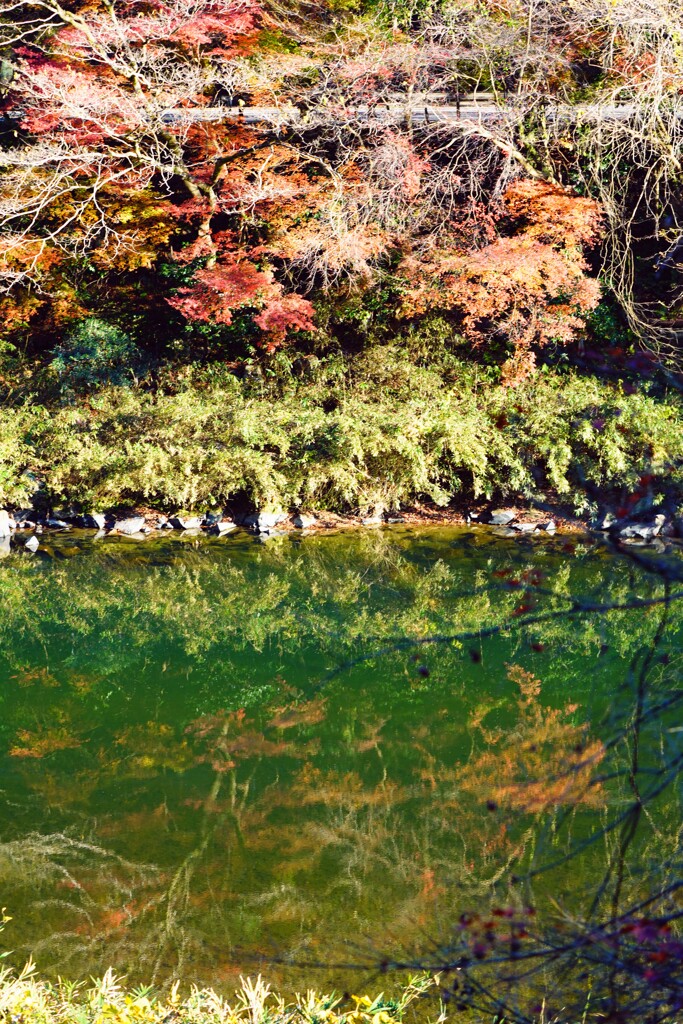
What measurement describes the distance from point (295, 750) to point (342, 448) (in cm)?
404

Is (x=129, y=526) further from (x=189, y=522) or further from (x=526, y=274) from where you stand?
(x=526, y=274)

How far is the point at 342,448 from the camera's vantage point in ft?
27.7

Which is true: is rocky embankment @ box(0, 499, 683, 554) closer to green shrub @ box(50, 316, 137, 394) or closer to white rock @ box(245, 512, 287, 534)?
white rock @ box(245, 512, 287, 534)

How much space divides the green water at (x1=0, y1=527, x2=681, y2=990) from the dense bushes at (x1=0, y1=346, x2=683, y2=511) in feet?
2.61

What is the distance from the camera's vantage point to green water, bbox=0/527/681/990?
11.3 feet

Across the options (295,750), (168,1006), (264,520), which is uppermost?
(168,1006)

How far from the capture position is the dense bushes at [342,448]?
27.1ft

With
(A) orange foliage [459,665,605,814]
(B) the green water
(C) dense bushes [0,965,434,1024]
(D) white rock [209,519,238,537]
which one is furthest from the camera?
(D) white rock [209,519,238,537]

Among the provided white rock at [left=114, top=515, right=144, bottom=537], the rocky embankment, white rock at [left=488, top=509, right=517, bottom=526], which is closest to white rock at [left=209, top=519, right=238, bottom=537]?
the rocky embankment

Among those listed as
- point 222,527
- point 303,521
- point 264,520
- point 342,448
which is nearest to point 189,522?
point 222,527

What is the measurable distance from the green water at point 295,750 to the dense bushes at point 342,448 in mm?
795

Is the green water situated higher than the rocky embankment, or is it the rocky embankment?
the green water

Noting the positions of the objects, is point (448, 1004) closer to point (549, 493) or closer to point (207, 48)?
point (549, 493)

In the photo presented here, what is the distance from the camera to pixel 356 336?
10258 mm
